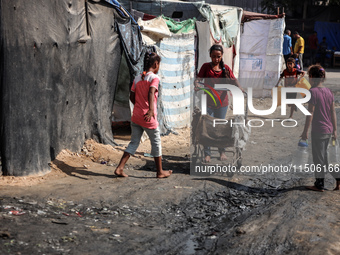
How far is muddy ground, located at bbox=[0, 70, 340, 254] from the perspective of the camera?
4.41m

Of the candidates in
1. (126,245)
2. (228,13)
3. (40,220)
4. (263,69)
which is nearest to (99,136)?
(40,220)

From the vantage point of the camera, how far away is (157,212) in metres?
5.42

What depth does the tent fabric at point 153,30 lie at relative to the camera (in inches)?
374

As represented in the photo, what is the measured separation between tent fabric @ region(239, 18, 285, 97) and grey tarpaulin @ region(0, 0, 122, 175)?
8314 mm

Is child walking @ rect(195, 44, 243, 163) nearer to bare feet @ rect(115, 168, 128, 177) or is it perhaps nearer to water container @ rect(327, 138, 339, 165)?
bare feet @ rect(115, 168, 128, 177)

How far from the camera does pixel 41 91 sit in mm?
6422

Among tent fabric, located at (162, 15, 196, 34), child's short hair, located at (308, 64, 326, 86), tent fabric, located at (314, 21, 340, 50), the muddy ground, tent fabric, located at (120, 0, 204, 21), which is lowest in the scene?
the muddy ground

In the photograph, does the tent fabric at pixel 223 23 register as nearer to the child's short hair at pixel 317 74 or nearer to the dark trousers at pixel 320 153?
the child's short hair at pixel 317 74

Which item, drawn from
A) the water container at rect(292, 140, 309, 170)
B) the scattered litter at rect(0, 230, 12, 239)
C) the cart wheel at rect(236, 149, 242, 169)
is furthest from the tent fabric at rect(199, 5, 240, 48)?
the scattered litter at rect(0, 230, 12, 239)

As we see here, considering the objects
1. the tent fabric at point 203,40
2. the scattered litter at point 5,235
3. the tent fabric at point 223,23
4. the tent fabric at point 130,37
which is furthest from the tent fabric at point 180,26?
the scattered litter at point 5,235

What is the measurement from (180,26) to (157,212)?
6.32m

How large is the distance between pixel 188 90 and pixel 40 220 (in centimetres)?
698

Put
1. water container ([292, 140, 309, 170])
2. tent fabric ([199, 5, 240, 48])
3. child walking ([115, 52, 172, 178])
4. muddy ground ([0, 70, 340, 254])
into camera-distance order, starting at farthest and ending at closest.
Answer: tent fabric ([199, 5, 240, 48]) < water container ([292, 140, 309, 170]) < child walking ([115, 52, 172, 178]) < muddy ground ([0, 70, 340, 254])

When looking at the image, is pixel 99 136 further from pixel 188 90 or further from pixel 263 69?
pixel 263 69
